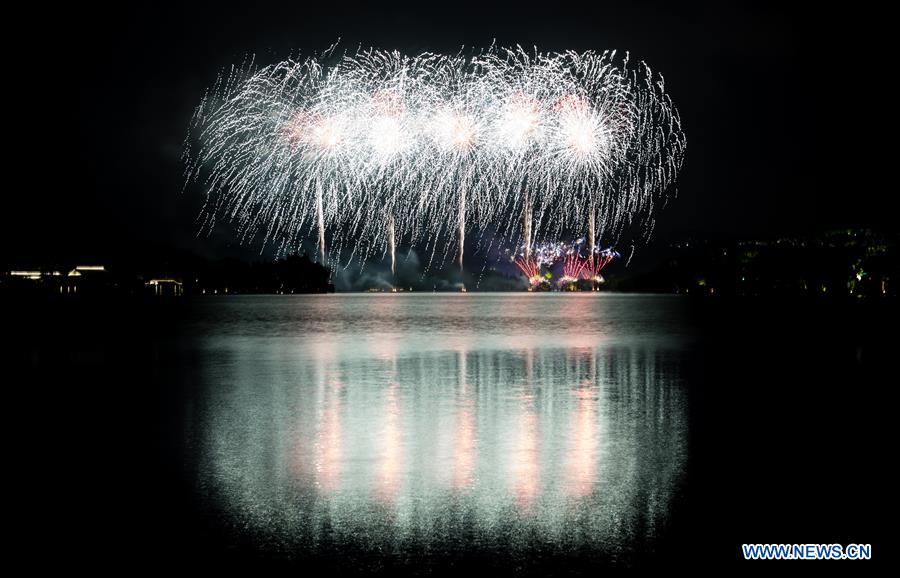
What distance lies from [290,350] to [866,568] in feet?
83.5

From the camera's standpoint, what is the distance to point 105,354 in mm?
28094

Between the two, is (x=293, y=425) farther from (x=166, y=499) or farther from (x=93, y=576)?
(x=93, y=576)

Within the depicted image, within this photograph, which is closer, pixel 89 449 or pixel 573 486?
pixel 573 486

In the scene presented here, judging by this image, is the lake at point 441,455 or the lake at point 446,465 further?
the lake at point 441,455

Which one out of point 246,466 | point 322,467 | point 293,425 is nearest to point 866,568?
point 322,467

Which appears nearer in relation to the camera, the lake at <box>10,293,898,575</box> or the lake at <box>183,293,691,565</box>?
the lake at <box>10,293,898,575</box>

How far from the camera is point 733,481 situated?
30.9 feet

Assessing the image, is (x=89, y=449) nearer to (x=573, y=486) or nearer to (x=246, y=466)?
(x=246, y=466)

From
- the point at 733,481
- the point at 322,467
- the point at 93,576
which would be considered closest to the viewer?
the point at 93,576

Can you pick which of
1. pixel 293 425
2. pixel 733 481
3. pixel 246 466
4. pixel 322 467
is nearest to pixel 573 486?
pixel 733 481

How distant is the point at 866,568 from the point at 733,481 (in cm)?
264

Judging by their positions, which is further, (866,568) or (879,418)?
(879,418)

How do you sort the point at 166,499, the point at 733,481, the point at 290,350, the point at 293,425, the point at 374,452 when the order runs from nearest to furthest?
1. the point at 166,499
2. the point at 733,481
3. the point at 374,452
4. the point at 293,425
5. the point at 290,350

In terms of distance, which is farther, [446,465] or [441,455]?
[441,455]
